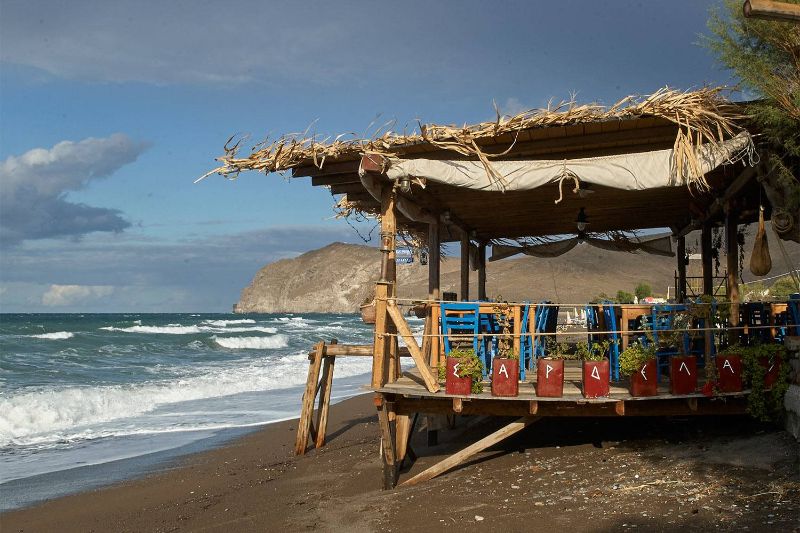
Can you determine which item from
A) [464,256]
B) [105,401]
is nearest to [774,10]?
[464,256]

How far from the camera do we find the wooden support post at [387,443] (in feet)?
24.5

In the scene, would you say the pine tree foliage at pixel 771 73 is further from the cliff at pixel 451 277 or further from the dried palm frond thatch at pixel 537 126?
the cliff at pixel 451 277

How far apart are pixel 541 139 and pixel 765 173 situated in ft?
7.33

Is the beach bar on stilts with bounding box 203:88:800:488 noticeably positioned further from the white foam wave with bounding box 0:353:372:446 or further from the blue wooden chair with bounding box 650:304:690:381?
the white foam wave with bounding box 0:353:372:446

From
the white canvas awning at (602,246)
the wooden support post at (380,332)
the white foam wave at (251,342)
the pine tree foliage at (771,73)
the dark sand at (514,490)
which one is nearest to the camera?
the dark sand at (514,490)

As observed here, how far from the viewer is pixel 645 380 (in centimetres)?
690

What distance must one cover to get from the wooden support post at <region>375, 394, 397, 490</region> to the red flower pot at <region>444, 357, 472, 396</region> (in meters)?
0.73

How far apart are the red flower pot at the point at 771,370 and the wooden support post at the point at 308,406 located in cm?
578

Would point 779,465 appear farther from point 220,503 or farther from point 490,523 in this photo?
point 220,503

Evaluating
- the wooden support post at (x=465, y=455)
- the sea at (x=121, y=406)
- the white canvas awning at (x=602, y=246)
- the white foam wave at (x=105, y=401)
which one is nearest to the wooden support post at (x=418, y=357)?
the sea at (x=121, y=406)

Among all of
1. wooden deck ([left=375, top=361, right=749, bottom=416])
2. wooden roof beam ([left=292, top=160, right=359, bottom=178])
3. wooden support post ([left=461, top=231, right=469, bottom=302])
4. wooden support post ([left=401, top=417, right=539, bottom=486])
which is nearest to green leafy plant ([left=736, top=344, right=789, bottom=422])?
wooden deck ([left=375, top=361, right=749, bottom=416])

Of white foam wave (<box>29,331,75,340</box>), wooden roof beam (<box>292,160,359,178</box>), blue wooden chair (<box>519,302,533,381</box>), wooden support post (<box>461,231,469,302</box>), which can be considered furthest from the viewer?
white foam wave (<box>29,331,75,340</box>)

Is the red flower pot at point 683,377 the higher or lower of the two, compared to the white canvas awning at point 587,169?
lower

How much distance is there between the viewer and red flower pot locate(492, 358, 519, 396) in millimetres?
6957
